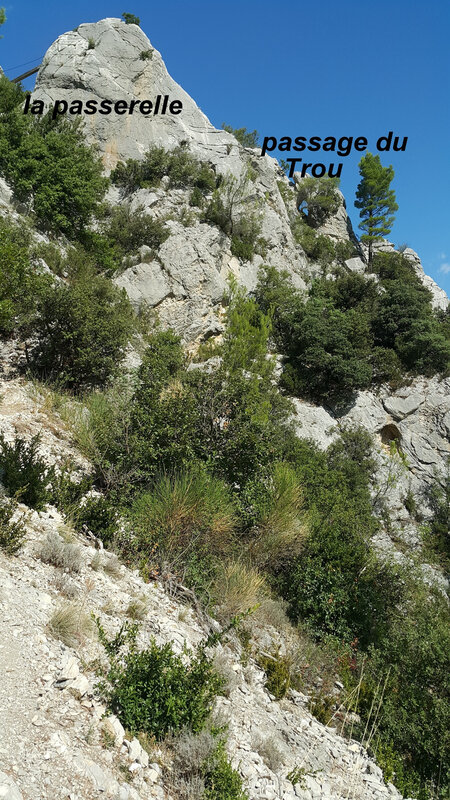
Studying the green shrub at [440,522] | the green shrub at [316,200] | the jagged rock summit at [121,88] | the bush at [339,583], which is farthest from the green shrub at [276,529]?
the green shrub at [316,200]

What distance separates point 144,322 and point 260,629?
41.4ft

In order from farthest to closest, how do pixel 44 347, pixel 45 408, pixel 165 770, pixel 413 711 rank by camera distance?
pixel 44 347, pixel 45 408, pixel 413 711, pixel 165 770

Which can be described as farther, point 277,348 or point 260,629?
point 277,348

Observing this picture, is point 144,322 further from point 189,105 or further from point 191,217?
point 189,105

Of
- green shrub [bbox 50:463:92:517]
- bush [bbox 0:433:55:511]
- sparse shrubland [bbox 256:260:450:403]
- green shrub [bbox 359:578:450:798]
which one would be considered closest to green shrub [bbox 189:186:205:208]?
sparse shrubland [bbox 256:260:450:403]

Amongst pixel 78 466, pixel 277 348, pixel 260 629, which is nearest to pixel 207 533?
pixel 260 629

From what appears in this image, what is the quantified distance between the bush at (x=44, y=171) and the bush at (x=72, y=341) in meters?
7.18

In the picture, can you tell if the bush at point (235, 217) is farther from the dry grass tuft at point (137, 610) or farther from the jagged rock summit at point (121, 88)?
Result: the dry grass tuft at point (137, 610)

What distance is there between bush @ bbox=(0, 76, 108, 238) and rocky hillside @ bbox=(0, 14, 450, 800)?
11 centimetres

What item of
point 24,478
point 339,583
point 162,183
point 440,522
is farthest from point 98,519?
point 162,183

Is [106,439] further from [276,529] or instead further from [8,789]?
[8,789]

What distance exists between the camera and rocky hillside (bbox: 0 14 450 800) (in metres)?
3.61

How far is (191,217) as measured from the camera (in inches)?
827

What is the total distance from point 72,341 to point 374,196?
31133 millimetres
